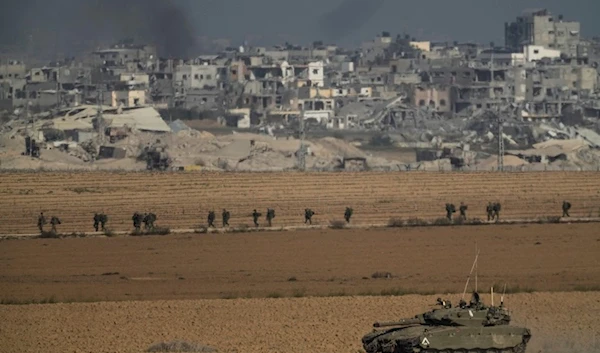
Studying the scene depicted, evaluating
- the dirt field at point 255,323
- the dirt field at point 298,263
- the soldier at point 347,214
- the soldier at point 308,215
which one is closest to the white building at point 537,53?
the soldier at point 347,214

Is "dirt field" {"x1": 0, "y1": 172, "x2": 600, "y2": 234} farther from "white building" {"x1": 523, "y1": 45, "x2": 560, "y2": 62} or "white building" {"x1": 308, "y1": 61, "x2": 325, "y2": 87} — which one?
"white building" {"x1": 523, "y1": 45, "x2": 560, "y2": 62}

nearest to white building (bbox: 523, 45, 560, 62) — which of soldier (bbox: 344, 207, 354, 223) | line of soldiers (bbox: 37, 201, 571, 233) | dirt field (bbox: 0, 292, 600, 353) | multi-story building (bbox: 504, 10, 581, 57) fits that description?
multi-story building (bbox: 504, 10, 581, 57)

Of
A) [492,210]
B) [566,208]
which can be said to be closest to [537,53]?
[566,208]

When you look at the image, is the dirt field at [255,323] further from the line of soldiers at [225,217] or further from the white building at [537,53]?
the white building at [537,53]

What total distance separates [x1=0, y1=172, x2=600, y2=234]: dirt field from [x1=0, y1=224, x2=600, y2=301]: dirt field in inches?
196

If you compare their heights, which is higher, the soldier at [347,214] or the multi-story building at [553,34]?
the multi-story building at [553,34]

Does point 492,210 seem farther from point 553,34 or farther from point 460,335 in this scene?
point 553,34

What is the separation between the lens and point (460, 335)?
63.0 feet

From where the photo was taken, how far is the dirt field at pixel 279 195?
4875 centimetres

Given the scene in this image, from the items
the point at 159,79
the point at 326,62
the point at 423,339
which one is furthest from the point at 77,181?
the point at 326,62

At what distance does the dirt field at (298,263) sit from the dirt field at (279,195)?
4.98 meters

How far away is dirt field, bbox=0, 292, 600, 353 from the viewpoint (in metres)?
23.3

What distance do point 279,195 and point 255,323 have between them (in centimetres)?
2921

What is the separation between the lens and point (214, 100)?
13638cm
